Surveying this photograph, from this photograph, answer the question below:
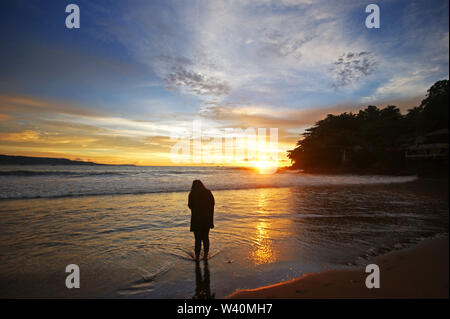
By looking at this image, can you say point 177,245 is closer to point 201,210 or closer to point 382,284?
point 201,210

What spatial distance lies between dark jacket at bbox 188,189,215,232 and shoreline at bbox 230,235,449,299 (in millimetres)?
1829

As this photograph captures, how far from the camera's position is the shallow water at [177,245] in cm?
418

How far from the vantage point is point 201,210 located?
5.24 metres

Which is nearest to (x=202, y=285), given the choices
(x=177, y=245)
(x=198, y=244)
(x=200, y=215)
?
(x=198, y=244)

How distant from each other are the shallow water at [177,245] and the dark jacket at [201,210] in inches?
35.2

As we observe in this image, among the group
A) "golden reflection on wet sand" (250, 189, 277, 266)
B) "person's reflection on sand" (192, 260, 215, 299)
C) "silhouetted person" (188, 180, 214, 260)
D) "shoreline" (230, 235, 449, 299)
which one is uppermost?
"silhouetted person" (188, 180, 214, 260)

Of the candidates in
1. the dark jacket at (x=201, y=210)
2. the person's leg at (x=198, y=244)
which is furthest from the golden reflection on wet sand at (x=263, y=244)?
the dark jacket at (x=201, y=210)

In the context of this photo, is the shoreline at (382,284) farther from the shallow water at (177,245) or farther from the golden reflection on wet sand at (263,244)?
the golden reflection on wet sand at (263,244)

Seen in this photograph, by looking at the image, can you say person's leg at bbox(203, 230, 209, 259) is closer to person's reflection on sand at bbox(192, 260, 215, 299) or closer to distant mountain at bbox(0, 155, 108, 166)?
person's reflection on sand at bbox(192, 260, 215, 299)

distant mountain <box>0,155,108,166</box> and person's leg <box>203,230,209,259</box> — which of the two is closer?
person's leg <box>203,230,209,259</box>

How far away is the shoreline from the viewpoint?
346cm

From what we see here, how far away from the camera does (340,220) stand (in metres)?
9.13

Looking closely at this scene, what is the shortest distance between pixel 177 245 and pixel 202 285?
249 centimetres

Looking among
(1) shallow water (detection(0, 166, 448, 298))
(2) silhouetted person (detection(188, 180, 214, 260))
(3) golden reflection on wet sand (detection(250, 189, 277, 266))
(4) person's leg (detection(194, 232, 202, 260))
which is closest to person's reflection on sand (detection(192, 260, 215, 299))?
(1) shallow water (detection(0, 166, 448, 298))
